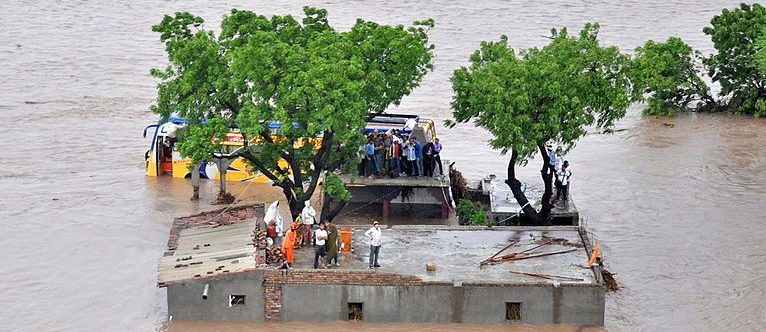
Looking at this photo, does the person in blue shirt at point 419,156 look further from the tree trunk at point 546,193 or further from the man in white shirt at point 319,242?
the man in white shirt at point 319,242

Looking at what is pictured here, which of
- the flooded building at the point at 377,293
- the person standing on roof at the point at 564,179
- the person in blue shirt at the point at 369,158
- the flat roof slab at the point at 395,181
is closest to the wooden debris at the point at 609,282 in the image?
the flooded building at the point at 377,293

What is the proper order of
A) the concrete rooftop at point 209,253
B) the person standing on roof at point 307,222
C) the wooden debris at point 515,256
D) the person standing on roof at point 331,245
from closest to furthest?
the concrete rooftop at point 209,253 → the person standing on roof at point 331,245 → the wooden debris at point 515,256 → the person standing on roof at point 307,222

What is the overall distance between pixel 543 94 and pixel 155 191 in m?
13.9

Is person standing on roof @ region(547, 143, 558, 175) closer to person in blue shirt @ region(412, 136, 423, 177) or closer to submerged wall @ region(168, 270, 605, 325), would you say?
person in blue shirt @ region(412, 136, 423, 177)

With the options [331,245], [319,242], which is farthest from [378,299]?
[319,242]

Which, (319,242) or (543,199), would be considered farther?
(543,199)

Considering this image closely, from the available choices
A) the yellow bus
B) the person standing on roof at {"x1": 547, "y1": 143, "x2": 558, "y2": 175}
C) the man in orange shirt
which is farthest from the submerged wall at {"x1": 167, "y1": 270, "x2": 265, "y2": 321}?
the yellow bus

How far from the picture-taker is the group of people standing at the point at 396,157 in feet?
116

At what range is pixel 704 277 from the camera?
32469mm

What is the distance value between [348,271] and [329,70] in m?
5.36

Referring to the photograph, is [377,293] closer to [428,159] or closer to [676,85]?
[428,159]

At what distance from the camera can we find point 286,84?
30375 mm

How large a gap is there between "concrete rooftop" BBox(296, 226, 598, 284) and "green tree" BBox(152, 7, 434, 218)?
2.69 metres

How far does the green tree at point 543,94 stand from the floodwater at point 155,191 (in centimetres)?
390
